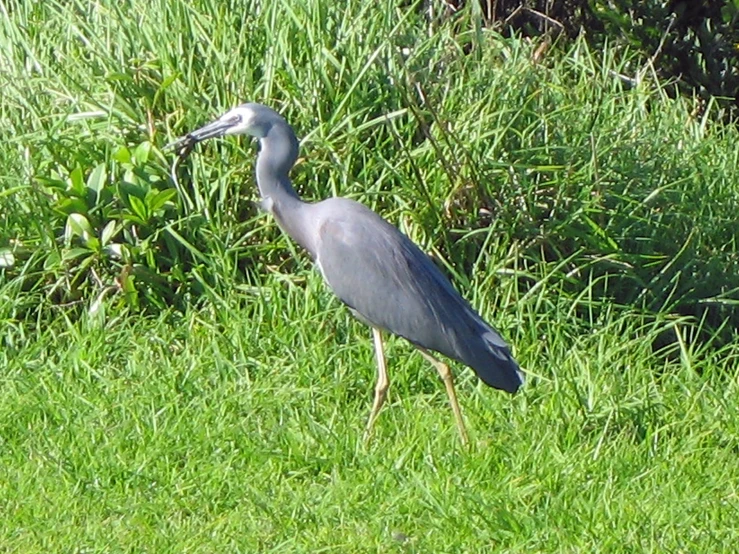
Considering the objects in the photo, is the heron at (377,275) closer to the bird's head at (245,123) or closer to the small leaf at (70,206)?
the bird's head at (245,123)

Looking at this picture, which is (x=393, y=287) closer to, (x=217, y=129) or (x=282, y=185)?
(x=282, y=185)

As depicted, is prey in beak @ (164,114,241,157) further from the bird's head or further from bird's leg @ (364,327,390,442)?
bird's leg @ (364,327,390,442)

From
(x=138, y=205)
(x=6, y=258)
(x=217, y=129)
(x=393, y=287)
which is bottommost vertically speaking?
(x=6, y=258)

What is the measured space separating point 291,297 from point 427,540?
1634mm

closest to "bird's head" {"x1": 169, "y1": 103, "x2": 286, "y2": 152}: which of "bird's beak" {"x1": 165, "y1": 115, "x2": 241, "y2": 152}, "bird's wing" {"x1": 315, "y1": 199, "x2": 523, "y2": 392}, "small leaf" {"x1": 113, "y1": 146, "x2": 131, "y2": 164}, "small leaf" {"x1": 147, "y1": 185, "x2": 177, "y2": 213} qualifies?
"bird's beak" {"x1": 165, "y1": 115, "x2": 241, "y2": 152}

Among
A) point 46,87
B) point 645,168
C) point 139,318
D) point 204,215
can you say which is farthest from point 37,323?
point 645,168

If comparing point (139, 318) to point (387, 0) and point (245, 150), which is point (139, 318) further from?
point (387, 0)

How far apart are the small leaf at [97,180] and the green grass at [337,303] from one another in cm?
5

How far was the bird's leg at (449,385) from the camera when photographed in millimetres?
4816

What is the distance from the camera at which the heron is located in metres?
4.86

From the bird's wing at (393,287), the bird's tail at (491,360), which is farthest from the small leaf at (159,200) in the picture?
the bird's tail at (491,360)

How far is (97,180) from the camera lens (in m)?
5.75

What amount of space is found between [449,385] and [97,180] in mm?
1764

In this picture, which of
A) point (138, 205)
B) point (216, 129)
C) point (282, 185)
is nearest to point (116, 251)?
point (138, 205)
